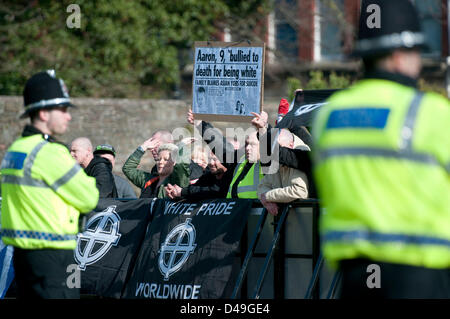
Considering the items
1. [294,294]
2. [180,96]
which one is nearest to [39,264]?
[294,294]

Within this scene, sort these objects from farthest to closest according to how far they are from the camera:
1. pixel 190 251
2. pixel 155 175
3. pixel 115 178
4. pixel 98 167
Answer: pixel 115 178 < pixel 155 175 < pixel 98 167 < pixel 190 251

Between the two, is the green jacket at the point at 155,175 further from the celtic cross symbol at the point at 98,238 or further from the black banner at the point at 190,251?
the celtic cross symbol at the point at 98,238

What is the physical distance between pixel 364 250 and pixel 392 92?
2.18ft

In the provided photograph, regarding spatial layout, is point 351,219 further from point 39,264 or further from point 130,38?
point 130,38

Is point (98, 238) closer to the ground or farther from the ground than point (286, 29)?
closer to the ground

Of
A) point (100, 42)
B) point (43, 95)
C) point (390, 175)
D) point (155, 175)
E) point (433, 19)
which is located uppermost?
point (433, 19)

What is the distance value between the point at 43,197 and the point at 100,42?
14.0m

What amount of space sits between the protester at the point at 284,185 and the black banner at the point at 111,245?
1.86 metres

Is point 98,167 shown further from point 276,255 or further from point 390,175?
point 390,175

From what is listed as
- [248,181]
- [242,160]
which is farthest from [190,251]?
[242,160]

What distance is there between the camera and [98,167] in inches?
365

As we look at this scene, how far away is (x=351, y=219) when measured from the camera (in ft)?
10.8

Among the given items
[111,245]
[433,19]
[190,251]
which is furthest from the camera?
[433,19]

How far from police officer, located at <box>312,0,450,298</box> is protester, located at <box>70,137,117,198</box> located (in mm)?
6065
